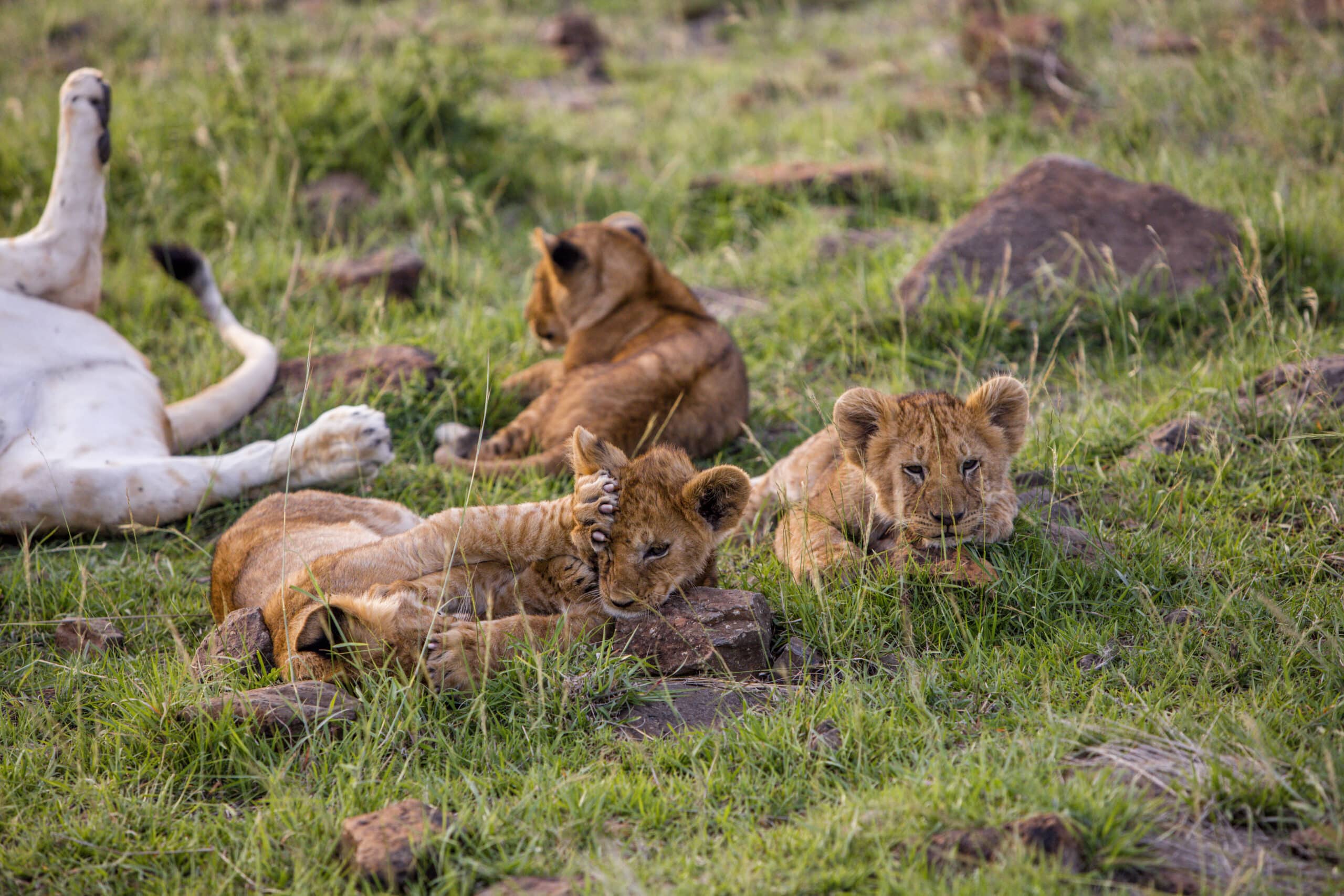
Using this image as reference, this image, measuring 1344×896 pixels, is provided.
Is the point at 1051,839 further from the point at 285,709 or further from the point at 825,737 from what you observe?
the point at 285,709

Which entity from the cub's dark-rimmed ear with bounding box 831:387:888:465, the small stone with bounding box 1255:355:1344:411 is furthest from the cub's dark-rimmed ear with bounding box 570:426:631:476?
the small stone with bounding box 1255:355:1344:411

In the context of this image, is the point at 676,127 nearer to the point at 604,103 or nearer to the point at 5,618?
the point at 604,103

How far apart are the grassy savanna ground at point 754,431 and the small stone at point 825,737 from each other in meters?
0.04

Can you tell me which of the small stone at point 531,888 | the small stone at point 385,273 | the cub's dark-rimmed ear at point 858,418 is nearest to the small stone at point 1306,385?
the cub's dark-rimmed ear at point 858,418

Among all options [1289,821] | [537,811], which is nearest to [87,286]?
[537,811]

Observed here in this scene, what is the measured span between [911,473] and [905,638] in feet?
1.71

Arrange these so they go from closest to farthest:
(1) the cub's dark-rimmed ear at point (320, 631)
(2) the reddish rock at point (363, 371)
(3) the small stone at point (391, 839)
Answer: (3) the small stone at point (391, 839), (1) the cub's dark-rimmed ear at point (320, 631), (2) the reddish rock at point (363, 371)

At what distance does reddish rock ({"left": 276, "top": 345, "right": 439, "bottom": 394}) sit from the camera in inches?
220

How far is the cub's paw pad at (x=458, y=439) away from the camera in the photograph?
209 inches

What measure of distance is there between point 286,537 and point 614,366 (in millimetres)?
1976

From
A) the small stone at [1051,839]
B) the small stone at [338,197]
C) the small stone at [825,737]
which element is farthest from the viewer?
the small stone at [338,197]

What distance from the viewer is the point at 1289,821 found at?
259cm

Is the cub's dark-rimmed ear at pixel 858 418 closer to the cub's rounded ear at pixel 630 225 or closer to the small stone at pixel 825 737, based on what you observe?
the small stone at pixel 825 737

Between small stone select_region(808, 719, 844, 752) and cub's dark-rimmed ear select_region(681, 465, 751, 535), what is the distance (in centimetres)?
74
